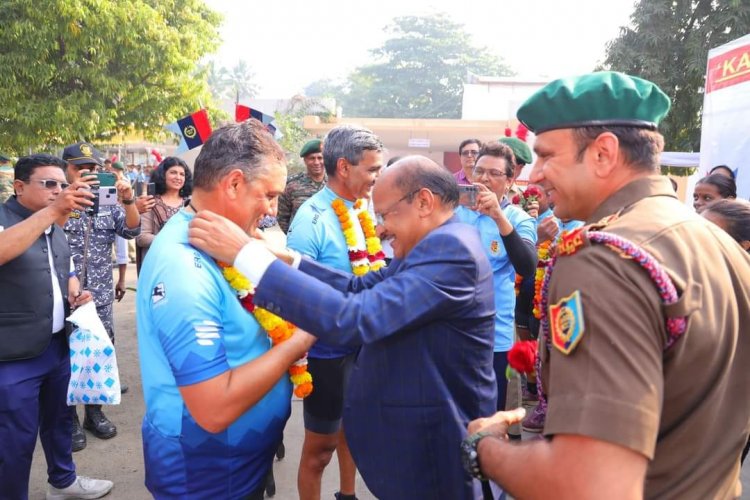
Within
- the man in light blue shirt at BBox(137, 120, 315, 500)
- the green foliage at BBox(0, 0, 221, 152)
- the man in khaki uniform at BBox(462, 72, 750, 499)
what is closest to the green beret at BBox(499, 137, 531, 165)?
the man in light blue shirt at BBox(137, 120, 315, 500)

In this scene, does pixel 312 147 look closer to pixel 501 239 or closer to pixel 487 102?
pixel 501 239

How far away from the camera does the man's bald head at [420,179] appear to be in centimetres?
212

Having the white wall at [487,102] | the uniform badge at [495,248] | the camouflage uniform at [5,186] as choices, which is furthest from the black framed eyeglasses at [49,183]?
the white wall at [487,102]

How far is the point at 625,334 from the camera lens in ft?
3.46

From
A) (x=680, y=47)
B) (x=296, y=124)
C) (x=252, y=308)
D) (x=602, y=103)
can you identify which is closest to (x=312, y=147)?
(x=252, y=308)

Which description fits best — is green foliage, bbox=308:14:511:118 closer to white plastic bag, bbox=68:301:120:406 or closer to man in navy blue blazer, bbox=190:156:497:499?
white plastic bag, bbox=68:301:120:406

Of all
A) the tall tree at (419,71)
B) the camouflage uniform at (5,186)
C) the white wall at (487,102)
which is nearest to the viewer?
the camouflage uniform at (5,186)

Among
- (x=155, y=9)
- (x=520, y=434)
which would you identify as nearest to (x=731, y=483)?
(x=520, y=434)

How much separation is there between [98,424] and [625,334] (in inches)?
184

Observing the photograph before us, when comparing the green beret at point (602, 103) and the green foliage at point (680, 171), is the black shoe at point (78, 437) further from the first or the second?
the green foliage at point (680, 171)

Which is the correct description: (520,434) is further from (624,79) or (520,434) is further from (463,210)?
(624,79)

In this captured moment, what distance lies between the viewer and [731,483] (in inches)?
53.0

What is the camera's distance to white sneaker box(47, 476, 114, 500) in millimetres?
3623

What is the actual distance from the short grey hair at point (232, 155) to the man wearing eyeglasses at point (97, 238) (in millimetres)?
3068
